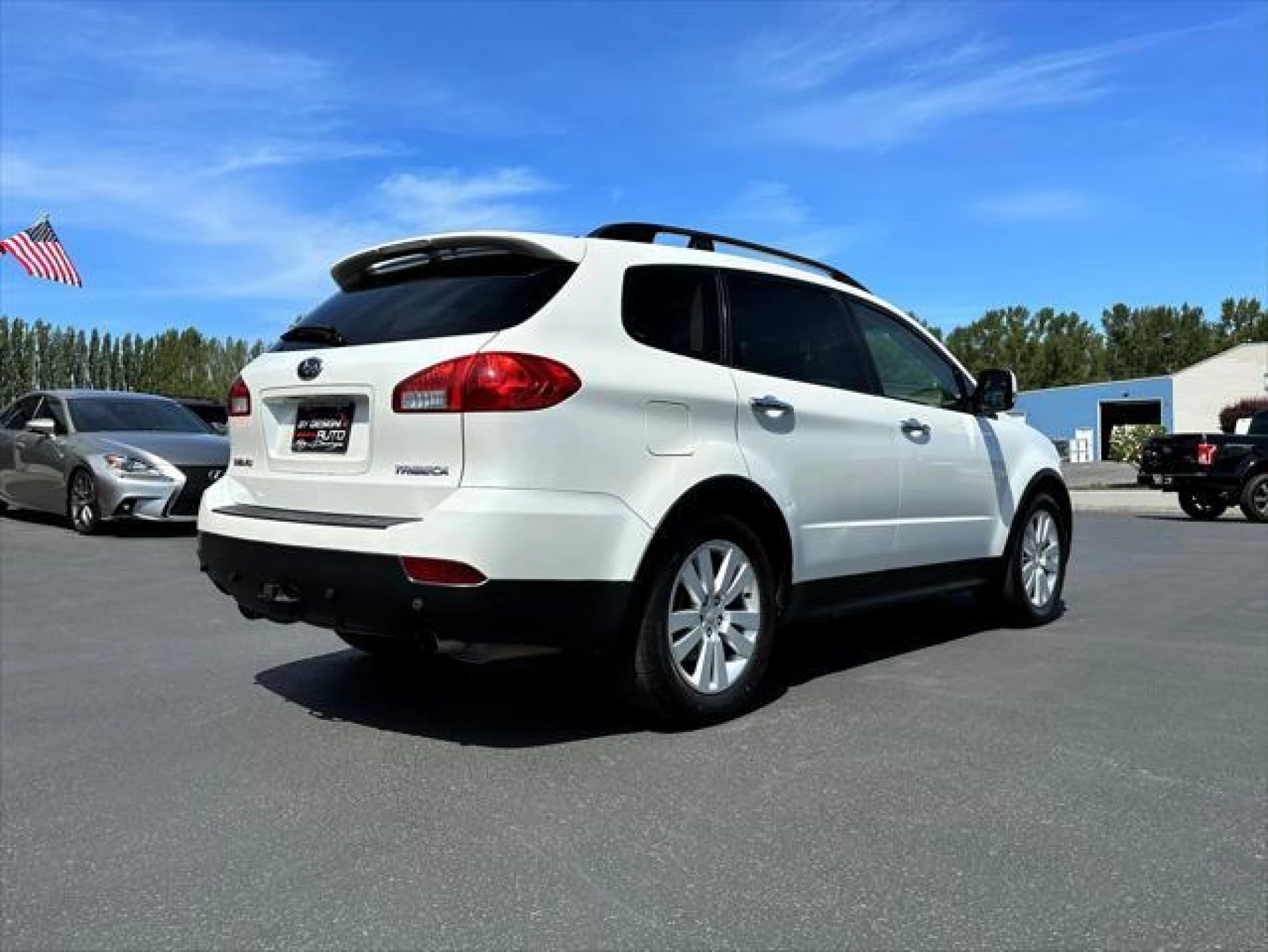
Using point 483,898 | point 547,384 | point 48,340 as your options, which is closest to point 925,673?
point 547,384

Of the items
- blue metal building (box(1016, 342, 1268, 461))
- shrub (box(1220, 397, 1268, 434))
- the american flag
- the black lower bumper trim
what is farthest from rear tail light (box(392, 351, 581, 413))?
blue metal building (box(1016, 342, 1268, 461))

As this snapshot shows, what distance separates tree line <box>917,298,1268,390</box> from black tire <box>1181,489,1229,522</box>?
214 feet

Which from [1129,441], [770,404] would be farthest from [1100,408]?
[770,404]

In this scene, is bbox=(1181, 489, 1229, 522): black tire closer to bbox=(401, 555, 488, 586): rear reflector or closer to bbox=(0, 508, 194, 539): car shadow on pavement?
bbox=(0, 508, 194, 539): car shadow on pavement

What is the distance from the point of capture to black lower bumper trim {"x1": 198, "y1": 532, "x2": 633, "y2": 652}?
3.66m

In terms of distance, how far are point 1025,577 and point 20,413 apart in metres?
11.7

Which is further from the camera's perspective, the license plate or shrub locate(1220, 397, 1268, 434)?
shrub locate(1220, 397, 1268, 434)

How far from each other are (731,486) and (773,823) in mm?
1440

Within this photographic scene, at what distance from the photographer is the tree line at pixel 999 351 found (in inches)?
3100

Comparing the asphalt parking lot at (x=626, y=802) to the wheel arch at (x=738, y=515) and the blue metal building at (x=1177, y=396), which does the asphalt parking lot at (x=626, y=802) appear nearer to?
the wheel arch at (x=738, y=515)

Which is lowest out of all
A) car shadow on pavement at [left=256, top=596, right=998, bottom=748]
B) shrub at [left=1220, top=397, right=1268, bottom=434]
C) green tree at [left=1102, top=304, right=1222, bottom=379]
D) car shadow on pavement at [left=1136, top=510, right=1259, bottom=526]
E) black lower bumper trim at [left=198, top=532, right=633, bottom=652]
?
car shadow on pavement at [left=256, top=596, right=998, bottom=748]

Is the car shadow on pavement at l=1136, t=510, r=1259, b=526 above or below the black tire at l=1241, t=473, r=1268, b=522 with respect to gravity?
below

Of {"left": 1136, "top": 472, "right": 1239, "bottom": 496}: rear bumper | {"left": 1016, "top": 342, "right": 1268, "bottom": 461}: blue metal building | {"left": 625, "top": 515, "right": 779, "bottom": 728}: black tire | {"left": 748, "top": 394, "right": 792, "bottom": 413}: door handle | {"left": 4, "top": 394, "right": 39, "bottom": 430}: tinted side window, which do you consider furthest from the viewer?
{"left": 1016, "top": 342, "right": 1268, "bottom": 461}: blue metal building

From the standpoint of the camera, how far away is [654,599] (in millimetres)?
4023
